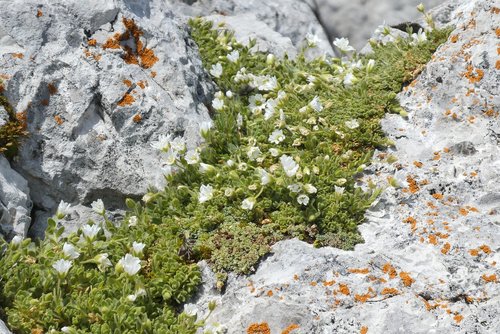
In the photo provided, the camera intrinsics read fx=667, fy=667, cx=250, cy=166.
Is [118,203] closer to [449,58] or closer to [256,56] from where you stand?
[256,56]

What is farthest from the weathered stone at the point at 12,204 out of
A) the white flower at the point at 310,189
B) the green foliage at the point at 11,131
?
the white flower at the point at 310,189

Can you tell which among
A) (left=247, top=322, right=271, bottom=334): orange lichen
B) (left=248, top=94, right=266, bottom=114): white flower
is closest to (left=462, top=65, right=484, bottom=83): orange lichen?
(left=248, top=94, right=266, bottom=114): white flower

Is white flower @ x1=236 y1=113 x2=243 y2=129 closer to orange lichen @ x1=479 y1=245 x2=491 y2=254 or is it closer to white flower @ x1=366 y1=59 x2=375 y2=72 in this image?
white flower @ x1=366 y1=59 x2=375 y2=72

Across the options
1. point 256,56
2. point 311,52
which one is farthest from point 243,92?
point 311,52

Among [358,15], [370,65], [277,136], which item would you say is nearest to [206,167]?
[277,136]

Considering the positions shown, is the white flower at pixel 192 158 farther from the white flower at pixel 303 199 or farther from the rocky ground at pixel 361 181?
the white flower at pixel 303 199
